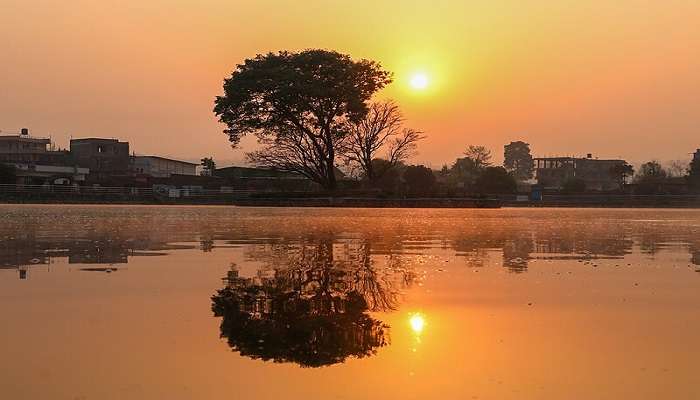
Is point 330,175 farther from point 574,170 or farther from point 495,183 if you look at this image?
point 574,170

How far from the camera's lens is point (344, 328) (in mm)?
6355

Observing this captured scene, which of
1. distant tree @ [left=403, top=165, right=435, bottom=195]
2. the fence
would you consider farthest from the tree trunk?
distant tree @ [left=403, top=165, right=435, bottom=195]

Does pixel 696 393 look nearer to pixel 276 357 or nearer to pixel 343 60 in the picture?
pixel 276 357

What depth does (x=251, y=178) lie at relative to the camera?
101938 millimetres

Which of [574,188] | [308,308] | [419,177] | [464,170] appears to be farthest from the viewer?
[464,170]

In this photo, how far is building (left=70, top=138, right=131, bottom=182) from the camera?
122 m

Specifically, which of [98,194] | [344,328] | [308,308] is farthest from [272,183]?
[344,328]

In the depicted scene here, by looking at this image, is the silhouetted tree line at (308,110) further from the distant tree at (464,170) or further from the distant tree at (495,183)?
the distant tree at (464,170)

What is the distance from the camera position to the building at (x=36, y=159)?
4328 inches

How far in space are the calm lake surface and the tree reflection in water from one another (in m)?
0.03

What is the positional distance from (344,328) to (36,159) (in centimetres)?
12756

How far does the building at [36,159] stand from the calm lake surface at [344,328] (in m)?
103

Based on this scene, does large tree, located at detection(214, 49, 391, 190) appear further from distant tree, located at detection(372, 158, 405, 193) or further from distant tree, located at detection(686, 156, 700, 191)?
distant tree, located at detection(686, 156, 700, 191)

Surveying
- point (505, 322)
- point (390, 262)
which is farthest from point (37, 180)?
point (505, 322)
